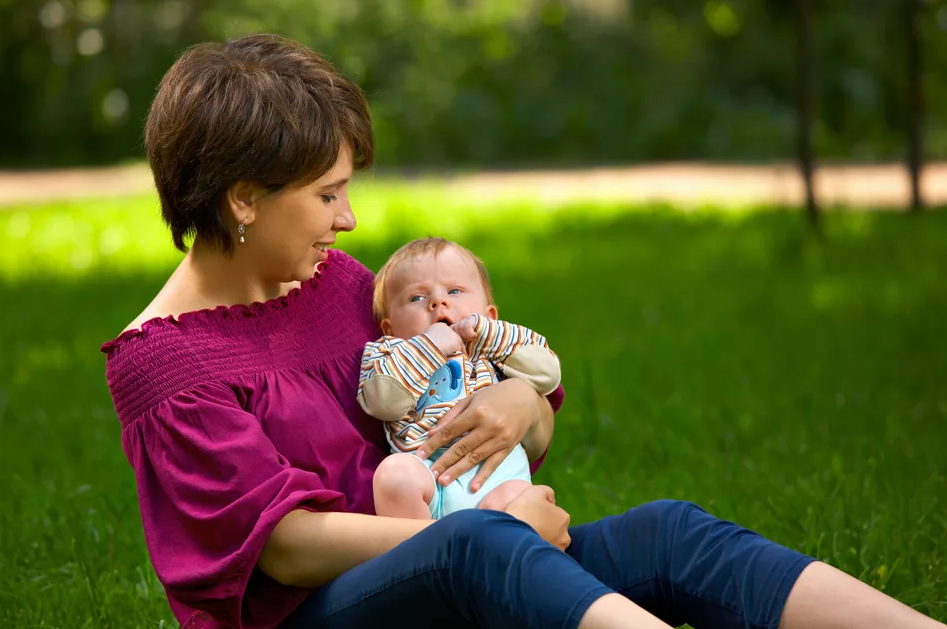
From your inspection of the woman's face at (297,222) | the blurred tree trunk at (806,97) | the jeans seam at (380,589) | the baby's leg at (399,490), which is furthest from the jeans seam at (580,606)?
the blurred tree trunk at (806,97)

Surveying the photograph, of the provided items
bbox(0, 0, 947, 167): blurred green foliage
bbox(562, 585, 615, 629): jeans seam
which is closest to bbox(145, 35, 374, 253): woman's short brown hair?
bbox(562, 585, 615, 629): jeans seam

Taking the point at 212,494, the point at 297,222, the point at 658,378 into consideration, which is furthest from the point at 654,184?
the point at 212,494

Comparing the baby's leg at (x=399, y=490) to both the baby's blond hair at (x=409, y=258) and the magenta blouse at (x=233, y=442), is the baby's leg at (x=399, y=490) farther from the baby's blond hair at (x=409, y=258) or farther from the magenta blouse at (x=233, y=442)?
the baby's blond hair at (x=409, y=258)

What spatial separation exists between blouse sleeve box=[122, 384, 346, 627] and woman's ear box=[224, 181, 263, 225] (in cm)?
32

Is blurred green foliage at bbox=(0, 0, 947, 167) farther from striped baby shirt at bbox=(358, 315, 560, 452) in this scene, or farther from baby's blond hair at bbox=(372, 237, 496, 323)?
striped baby shirt at bbox=(358, 315, 560, 452)

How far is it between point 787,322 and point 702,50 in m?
10.7

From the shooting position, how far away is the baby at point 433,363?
2.24 meters

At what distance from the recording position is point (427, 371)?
2.32 metres

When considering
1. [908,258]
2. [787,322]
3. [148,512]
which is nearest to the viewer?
[148,512]

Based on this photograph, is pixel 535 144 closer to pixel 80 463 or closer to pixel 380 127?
pixel 380 127

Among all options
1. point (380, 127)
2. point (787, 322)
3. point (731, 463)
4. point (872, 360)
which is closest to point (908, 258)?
point (787, 322)

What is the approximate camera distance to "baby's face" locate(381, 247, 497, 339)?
8.11 feet

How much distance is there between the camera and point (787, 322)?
19.2 feet

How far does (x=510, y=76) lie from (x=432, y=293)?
13.6m
